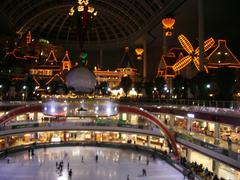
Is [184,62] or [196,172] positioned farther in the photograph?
[184,62]

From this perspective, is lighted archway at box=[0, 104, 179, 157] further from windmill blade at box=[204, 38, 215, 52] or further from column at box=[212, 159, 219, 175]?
windmill blade at box=[204, 38, 215, 52]

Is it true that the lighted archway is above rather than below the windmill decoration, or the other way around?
below

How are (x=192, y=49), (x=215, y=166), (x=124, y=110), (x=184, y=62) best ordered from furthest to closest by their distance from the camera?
1. (x=124, y=110)
2. (x=184, y=62)
3. (x=192, y=49)
4. (x=215, y=166)

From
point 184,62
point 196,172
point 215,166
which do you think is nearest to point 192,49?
point 184,62

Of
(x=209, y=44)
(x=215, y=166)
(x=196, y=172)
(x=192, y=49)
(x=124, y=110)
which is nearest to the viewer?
(x=196, y=172)

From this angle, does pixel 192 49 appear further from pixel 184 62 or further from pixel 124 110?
pixel 124 110

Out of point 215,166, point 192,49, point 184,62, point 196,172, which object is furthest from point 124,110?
point 215,166

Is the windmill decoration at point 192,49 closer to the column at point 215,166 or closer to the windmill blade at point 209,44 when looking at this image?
the windmill blade at point 209,44

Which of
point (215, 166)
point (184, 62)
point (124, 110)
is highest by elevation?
point (184, 62)

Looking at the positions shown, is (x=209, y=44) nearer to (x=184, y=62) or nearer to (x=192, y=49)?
(x=192, y=49)

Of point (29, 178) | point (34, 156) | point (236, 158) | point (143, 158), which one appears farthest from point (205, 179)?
point (34, 156)

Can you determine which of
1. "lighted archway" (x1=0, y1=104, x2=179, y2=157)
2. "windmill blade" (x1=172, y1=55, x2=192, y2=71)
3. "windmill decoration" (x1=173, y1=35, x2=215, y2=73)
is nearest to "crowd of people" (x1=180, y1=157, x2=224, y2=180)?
"lighted archway" (x1=0, y1=104, x2=179, y2=157)

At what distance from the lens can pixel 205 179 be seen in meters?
30.8

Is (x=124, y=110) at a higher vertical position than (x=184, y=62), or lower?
lower
